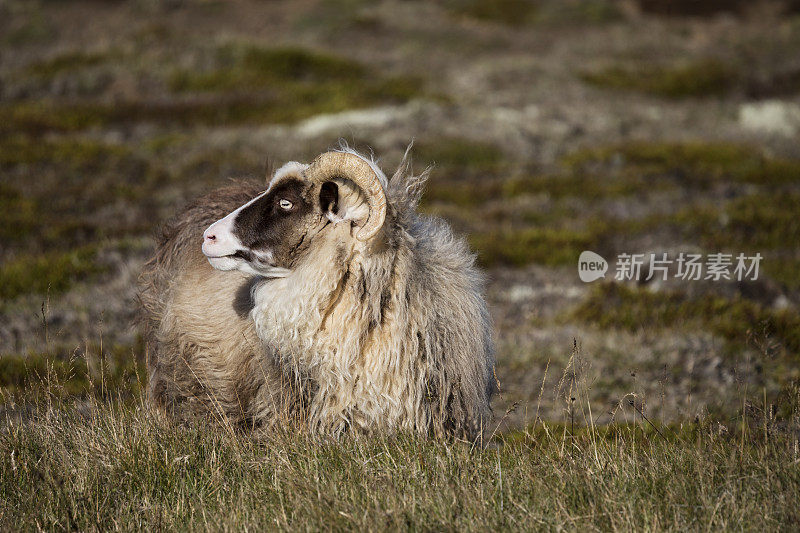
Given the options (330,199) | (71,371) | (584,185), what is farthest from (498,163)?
(330,199)

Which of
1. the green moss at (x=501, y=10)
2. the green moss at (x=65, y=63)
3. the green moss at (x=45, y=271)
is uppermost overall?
the green moss at (x=501, y=10)

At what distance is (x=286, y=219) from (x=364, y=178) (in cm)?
63

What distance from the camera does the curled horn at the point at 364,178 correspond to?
15.8 ft

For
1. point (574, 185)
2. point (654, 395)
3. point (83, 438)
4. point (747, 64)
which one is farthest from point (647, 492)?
point (747, 64)

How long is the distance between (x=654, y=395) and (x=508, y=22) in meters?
49.1

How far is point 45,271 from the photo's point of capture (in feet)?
38.6

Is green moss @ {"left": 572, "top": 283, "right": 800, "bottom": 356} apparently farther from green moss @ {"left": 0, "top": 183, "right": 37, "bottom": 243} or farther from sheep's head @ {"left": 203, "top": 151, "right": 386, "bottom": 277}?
green moss @ {"left": 0, "top": 183, "right": 37, "bottom": 243}

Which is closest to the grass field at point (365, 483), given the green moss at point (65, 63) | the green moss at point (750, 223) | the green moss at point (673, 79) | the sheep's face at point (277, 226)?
the sheep's face at point (277, 226)

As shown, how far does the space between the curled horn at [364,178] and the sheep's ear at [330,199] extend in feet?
0.49

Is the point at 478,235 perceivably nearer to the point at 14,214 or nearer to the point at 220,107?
the point at 14,214

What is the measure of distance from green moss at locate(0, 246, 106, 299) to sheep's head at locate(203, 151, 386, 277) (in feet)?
22.3

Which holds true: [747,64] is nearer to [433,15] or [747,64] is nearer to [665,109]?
[665,109]

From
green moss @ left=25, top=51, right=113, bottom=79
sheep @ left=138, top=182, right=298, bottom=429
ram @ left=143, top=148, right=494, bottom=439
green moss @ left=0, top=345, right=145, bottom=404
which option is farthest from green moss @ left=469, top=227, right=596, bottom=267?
green moss @ left=25, top=51, right=113, bottom=79

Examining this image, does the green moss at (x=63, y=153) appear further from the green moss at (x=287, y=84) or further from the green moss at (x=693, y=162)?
the green moss at (x=693, y=162)
